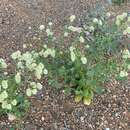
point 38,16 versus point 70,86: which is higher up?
point 38,16

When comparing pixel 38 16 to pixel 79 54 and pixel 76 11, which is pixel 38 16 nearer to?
pixel 76 11

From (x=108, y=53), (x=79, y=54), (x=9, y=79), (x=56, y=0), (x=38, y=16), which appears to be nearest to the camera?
(x=9, y=79)

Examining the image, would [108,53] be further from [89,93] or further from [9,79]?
[9,79]

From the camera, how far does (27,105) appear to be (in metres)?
3.94

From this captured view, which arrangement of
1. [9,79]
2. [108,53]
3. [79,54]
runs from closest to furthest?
[9,79], [79,54], [108,53]

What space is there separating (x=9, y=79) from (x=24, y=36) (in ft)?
4.35

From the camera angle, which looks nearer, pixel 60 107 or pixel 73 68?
pixel 73 68

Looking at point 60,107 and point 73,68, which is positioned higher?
point 73,68

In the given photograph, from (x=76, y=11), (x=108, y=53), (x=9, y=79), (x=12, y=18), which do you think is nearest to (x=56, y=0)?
(x=76, y=11)

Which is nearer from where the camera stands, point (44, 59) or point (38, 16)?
point (44, 59)

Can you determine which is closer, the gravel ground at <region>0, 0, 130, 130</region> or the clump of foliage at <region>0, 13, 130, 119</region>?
the clump of foliage at <region>0, 13, 130, 119</region>

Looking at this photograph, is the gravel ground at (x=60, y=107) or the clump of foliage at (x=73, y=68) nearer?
the clump of foliage at (x=73, y=68)

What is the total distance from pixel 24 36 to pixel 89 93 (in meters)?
1.17

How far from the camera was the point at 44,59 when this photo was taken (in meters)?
4.02
